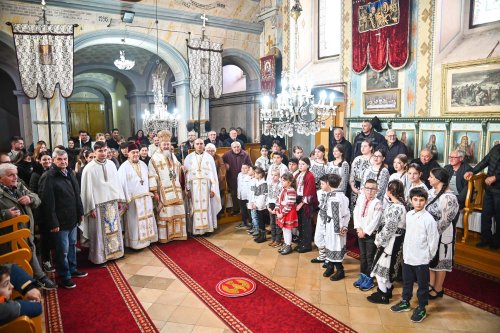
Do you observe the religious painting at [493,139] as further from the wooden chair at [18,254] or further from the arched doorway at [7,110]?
the arched doorway at [7,110]

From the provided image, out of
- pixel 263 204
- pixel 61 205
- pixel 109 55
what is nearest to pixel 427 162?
pixel 263 204

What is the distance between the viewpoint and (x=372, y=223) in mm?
4379

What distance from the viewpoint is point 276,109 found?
6195 mm

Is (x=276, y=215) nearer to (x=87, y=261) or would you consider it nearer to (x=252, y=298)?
(x=252, y=298)

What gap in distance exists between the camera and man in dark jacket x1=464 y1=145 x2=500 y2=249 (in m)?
5.37

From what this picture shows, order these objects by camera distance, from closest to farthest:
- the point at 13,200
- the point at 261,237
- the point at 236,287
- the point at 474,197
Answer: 1. the point at 13,200
2. the point at 236,287
3. the point at 474,197
4. the point at 261,237

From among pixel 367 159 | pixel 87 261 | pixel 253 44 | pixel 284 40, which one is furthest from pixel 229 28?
pixel 87 261

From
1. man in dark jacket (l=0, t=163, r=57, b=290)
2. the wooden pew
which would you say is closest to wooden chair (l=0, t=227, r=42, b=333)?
the wooden pew

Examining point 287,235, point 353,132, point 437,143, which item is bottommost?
point 287,235

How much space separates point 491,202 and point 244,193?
428 cm

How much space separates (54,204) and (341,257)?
13.1 ft

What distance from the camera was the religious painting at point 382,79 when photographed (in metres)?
8.42

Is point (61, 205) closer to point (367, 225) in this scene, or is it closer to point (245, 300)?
point (245, 300)

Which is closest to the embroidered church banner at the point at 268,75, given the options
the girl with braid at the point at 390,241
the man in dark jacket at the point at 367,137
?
the man in dark jacket at the point at 367,137
